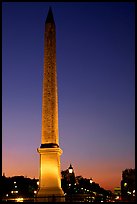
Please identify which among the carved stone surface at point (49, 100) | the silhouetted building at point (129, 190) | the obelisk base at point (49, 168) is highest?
the carved stone surface at point (49, 100)

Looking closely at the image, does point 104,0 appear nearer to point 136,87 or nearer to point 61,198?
point 136,87

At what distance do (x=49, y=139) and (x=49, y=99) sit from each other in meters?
3.54

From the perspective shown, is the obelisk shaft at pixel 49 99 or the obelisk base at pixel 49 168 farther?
the obelisk shaft at pixel 49 99

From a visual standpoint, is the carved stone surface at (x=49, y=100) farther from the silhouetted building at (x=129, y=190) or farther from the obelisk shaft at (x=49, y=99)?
the silhouetted building at (x=129, y=190)

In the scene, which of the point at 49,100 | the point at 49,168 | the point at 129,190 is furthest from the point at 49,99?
the point at 129,190

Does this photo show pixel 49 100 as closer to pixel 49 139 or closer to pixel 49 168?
pixel 49 139

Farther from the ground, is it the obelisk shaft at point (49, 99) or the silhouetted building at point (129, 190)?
the obelisk shaft at point (49, 99)

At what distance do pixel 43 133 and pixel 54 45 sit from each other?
28.5 feet

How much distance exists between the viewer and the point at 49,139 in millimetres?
37875

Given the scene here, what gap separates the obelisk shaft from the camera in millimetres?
38031

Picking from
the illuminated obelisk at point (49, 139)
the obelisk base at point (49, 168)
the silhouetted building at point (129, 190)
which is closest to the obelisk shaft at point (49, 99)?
the illuminated obelisk at point (49, 139)

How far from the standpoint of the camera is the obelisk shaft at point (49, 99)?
38031mm

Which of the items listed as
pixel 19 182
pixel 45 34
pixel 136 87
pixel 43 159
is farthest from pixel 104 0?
pixel 19 182

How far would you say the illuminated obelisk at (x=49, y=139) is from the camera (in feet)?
122
